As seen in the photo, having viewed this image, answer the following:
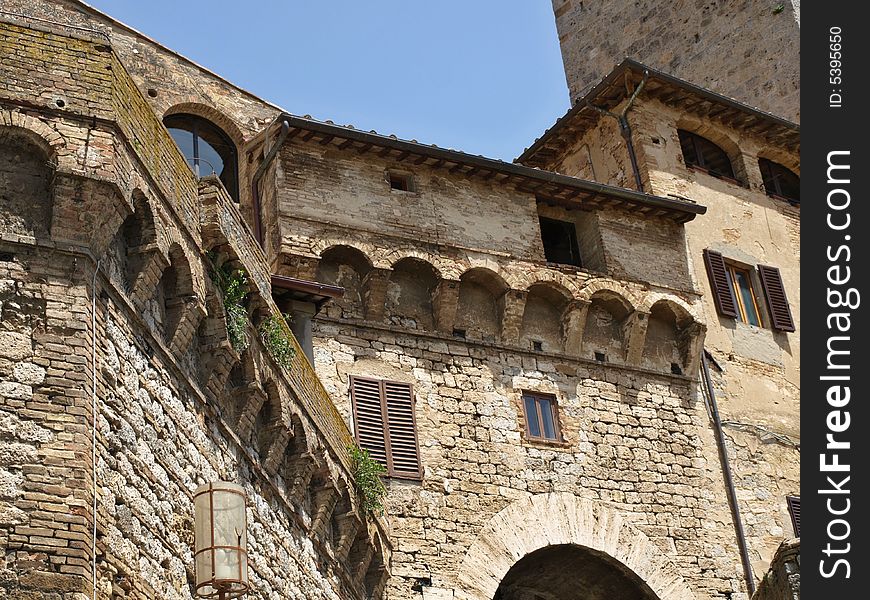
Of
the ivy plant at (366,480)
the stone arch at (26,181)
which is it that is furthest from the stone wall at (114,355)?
the ivy plant at (366,480)

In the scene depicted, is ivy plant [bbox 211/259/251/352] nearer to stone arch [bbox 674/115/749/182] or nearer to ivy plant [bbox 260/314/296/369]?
ivy plant [bbox 260/314/296/369]

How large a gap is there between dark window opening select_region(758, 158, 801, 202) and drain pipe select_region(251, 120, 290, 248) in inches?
376

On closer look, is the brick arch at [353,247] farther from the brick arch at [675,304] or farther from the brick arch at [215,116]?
the brick arch at [675,304]

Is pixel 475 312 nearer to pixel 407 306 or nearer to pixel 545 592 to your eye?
pixel 407 306

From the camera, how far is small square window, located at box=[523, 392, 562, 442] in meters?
18.2

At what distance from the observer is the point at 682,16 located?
3225 centimetres

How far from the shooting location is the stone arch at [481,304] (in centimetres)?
1866

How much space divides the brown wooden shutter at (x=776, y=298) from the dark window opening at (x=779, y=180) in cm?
223

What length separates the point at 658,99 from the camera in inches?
910

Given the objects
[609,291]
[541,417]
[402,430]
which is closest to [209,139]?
[402,430]

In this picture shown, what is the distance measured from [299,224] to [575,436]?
4.60 metres

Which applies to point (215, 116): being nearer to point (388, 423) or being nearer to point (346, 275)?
point (346, 275)

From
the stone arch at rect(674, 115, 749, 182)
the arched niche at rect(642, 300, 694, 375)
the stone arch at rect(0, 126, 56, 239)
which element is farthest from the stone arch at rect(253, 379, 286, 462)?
the stone arch at rect(674, 115, 749, 182)
